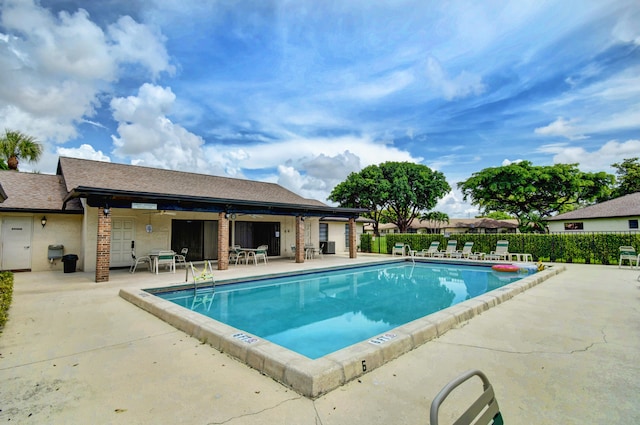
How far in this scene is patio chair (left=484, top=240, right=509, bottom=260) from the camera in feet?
50.7

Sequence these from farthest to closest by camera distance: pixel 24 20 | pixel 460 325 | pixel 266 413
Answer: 1. pixel 24 20
2. pixel 460 325
3. pixel 266 413

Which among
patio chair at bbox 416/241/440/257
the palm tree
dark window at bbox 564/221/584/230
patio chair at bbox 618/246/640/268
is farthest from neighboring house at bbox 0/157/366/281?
dark window at bbox 564/221/584/230

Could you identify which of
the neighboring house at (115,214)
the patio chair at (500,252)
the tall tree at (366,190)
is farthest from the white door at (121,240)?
the tall tree at (366,190)

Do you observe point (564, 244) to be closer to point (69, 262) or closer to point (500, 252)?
point (500, 252)

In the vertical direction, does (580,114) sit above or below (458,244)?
above

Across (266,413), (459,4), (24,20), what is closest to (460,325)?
(266,413)

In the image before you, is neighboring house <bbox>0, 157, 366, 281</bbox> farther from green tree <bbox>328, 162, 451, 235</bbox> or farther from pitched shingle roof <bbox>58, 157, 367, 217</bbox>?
green tree <bbox>328, 162, 451, 235</bbox>

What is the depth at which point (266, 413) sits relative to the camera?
7.99 ft

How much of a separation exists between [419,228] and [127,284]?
40.5 metres

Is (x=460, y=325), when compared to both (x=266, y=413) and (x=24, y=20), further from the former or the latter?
(x=24, y=20)

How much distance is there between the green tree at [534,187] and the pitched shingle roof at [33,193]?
92.3ft

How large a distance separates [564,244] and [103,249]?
62.7ft

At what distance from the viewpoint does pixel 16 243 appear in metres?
11.4

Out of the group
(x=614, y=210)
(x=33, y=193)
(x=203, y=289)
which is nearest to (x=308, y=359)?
(x=203, y=289)
